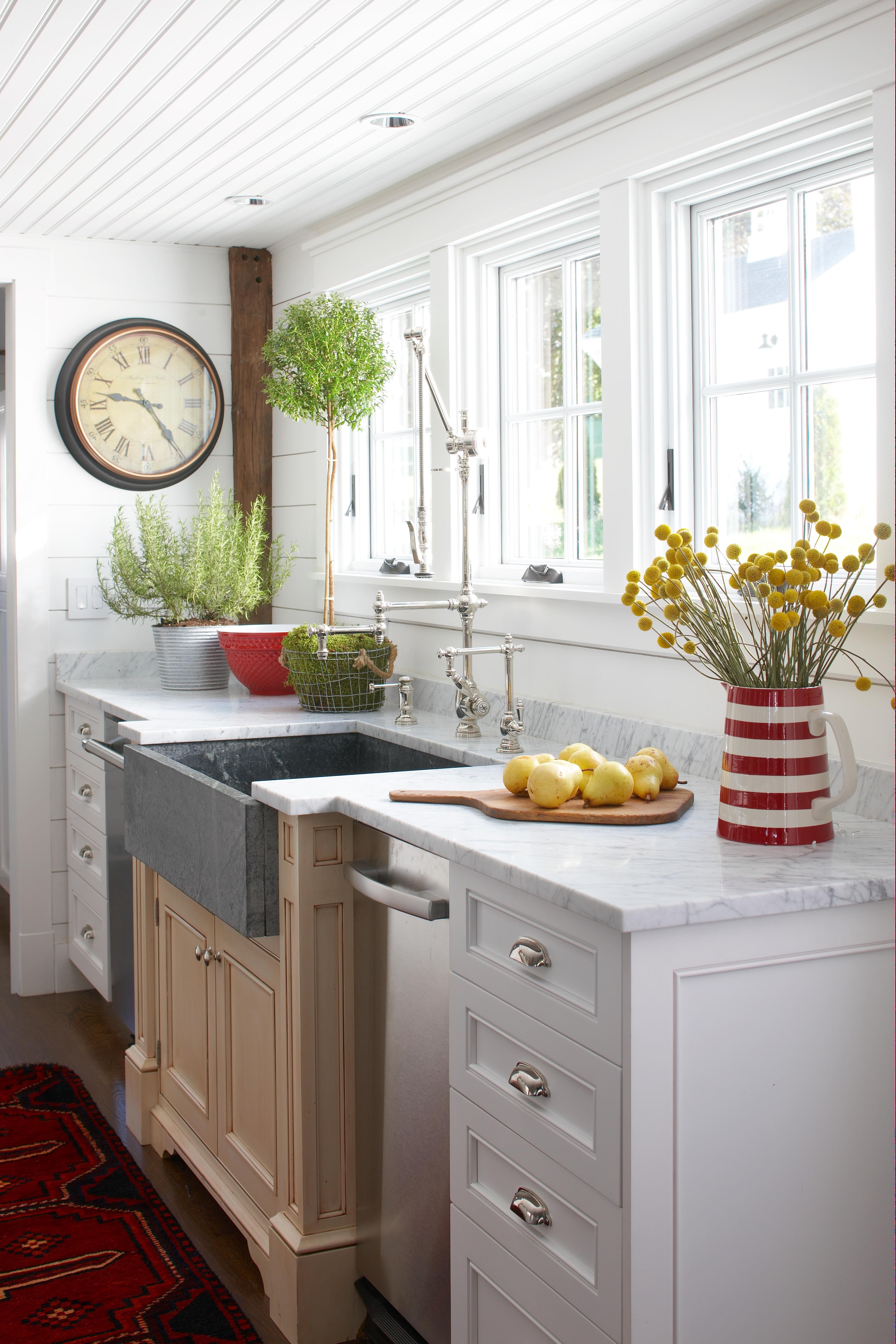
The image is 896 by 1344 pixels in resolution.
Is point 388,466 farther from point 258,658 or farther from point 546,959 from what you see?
point 546,959

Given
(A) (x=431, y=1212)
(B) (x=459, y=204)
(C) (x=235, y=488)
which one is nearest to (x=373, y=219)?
(B) (x=459, y=204)

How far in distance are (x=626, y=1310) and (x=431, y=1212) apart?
1.98 ft

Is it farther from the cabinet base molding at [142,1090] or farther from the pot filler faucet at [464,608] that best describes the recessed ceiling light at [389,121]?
the cabinet base molding at [142,1090]

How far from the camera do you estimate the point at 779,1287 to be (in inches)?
57.1

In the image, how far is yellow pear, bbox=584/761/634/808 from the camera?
72.6 inches

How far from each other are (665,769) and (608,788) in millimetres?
167

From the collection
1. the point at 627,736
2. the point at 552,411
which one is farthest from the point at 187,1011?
the point at 552,411

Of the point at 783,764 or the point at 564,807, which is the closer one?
the point at 783,764

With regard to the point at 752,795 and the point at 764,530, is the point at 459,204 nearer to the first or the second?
the point at 764,530

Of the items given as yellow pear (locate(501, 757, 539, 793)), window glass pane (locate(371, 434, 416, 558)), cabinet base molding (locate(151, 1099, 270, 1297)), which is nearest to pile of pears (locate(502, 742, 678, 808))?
yellow pear (locate(501, 757, 539, 793))

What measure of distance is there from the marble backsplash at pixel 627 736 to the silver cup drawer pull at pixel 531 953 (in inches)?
22.2

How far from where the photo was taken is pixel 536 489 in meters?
2.97

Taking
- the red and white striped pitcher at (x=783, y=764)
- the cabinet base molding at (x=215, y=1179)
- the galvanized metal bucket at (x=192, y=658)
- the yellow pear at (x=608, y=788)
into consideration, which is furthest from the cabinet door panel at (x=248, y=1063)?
the galvanized metal bucket at (x=192, y=658)

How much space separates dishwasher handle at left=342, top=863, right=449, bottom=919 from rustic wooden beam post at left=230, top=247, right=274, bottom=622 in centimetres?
219
